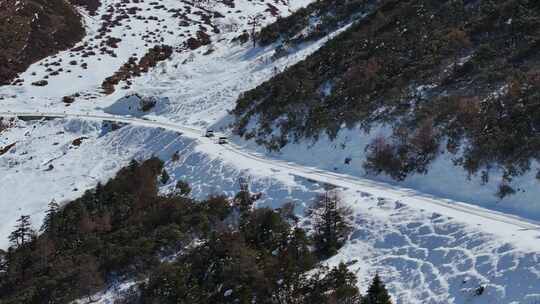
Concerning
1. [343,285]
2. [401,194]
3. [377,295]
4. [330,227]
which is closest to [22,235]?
[330,227]

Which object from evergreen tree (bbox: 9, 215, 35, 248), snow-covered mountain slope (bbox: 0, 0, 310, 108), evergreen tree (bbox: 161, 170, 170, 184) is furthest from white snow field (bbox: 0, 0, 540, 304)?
evergreen tree (bbox: 9, 215, 35, 248)

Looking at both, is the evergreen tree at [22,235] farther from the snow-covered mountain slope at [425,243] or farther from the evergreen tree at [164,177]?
the snow-covered mountain slope at [425,243]

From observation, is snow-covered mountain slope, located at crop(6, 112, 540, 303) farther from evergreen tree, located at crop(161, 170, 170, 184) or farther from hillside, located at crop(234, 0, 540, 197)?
evergreen tree, located at crop(161, 170, 170, 184)

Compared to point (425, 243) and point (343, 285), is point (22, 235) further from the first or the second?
point (425, 243)

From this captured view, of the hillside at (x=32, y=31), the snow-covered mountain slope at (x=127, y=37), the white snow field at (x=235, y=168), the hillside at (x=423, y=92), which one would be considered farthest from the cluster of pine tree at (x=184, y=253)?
the hillside at (x=32, y=31)

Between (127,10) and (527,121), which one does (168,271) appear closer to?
(527,121)

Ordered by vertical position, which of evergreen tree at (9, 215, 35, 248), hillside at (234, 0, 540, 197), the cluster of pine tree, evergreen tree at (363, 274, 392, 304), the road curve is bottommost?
evergreen tree at (9, 215, 35, 248)
